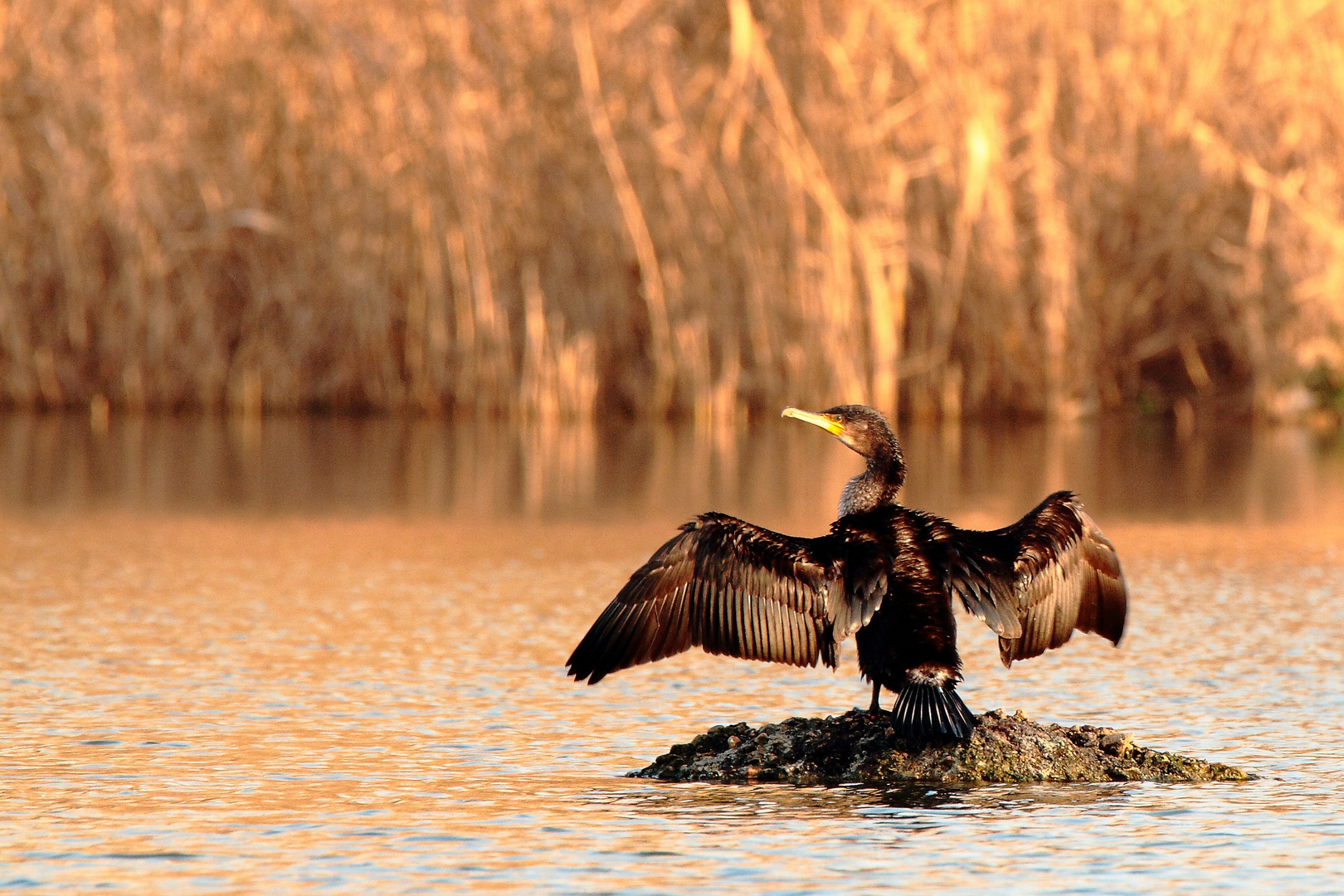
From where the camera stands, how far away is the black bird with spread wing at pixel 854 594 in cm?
558

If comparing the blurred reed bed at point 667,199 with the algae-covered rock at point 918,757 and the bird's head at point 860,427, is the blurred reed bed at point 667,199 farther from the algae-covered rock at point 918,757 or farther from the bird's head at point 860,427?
the algae-covered rock at point 918,757

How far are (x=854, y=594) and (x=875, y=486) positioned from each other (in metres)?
0.46

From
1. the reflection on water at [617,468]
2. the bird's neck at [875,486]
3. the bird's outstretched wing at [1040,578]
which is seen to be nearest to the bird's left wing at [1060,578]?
the bird's outstretched wing at [1040,578]

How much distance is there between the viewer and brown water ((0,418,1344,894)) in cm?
483

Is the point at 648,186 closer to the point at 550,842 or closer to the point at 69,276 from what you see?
the point at 69,276

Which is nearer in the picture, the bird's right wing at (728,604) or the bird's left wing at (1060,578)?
the bird's right wing at (728,604)

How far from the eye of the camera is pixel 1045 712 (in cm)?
677

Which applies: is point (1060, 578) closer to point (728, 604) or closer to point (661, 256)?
point (728, 604)

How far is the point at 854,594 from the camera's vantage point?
5598mm

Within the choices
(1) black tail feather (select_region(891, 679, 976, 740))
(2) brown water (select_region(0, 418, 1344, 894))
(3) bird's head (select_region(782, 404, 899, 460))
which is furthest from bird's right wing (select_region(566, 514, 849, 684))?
(3) bird's head (select_region(782, 404, 899, 460))

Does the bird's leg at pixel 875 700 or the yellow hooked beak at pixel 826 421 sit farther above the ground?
the yellow hooked beak at pixel 826 421

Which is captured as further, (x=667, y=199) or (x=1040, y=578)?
(x=667, y=199)

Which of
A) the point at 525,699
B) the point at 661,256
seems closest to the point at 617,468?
the point at 661,256

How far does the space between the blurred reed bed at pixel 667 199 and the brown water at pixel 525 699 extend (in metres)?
3.70
